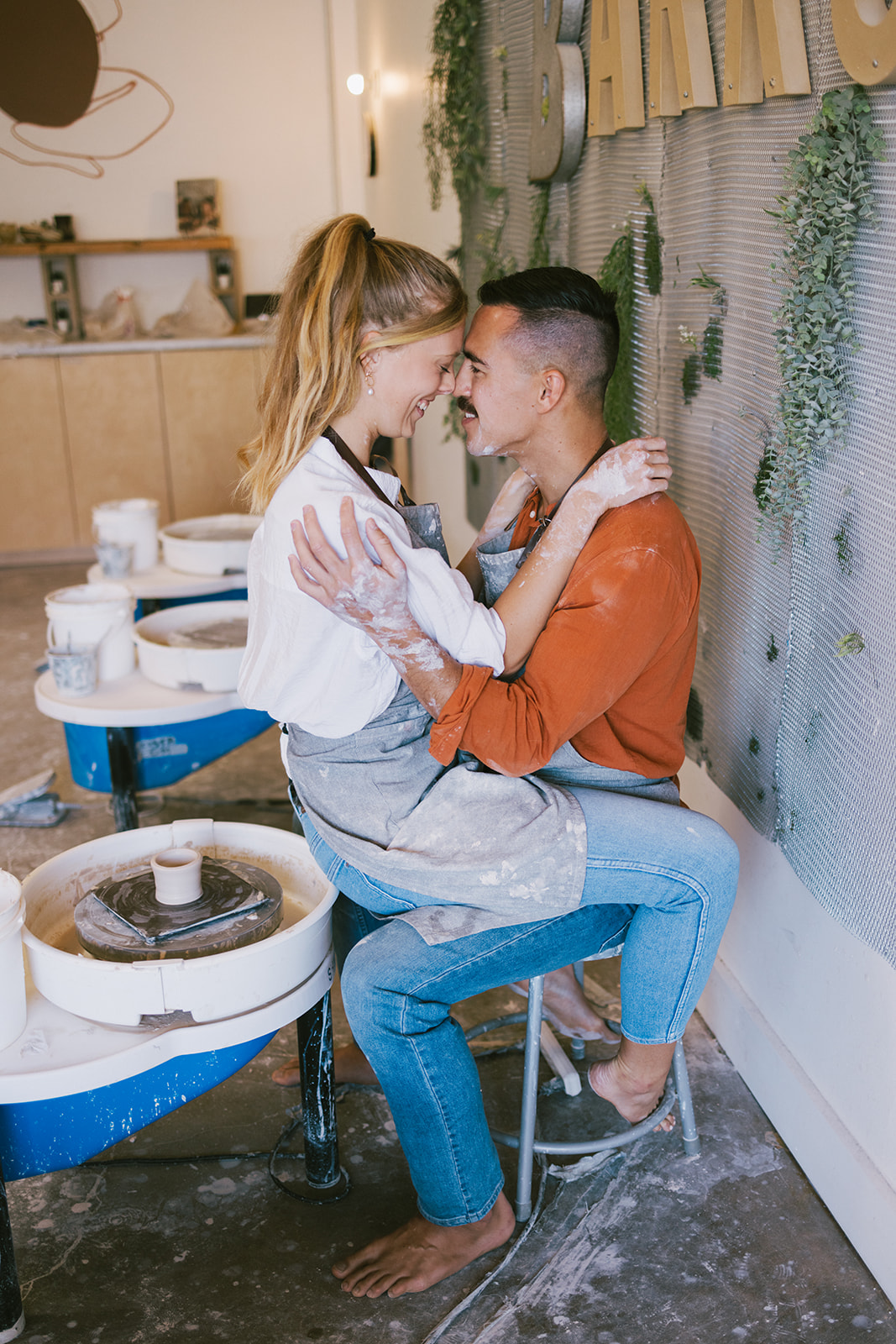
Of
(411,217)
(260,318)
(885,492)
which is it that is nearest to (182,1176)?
(885,492)

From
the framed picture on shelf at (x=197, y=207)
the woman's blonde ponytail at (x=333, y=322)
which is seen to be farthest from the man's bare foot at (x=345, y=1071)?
the framed picture on shelf at (x=197, y=207)

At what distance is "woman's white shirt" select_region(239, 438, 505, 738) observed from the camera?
153 centimetres

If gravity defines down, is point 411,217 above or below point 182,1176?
above

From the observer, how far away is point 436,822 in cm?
158

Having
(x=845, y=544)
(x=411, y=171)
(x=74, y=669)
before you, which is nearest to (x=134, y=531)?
(x=74, y=669)

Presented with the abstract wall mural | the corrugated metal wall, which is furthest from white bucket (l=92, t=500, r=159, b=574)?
the abstract wall mural

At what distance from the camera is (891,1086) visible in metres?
1.59

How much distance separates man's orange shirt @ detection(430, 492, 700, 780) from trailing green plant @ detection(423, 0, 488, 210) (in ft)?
7.75

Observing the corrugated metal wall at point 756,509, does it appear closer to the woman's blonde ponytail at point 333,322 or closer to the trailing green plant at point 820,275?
the trailing green plant at point 820,275

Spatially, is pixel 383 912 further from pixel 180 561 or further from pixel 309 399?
pixel 180 561

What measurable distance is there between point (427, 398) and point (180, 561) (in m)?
1.81

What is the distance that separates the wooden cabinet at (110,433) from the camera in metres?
6.11

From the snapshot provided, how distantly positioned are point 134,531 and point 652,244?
6.03 ft

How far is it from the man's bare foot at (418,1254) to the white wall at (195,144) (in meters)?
5.97
